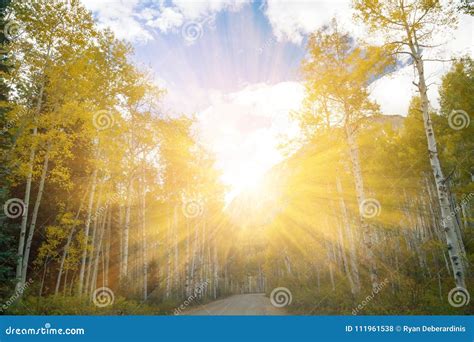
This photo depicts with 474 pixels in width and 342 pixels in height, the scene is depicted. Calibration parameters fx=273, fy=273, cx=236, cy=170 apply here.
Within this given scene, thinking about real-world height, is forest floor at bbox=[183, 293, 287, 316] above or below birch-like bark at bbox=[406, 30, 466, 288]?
below

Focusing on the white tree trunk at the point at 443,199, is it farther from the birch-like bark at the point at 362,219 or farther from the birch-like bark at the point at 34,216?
the birch-like bark at the point at 34,216

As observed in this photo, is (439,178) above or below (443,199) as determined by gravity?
above

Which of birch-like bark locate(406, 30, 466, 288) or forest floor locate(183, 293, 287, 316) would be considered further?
forest floor locate(183, 293, 287, 316)

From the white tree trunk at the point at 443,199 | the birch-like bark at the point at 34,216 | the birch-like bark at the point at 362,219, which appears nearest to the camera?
the white tree trunk at the point at 443,199

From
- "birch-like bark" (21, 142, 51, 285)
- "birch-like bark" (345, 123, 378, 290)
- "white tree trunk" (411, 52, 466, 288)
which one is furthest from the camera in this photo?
"birch-like bark" (345, 123, 378, 290)

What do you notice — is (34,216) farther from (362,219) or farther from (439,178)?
(439,178)

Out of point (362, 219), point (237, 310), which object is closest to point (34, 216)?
point (362, 219)

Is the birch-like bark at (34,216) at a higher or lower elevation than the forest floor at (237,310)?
higher

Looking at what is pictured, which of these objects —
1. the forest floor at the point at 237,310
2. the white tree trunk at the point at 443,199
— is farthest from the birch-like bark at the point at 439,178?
the forest floor at the point at 237,310

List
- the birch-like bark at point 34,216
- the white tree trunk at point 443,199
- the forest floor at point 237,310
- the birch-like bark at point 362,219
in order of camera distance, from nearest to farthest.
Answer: the white tree trunk at point 443,199 < the birch-like bark at point 34,216 < the birch-like bark at point 362,219 < the forest floor at point 237,310

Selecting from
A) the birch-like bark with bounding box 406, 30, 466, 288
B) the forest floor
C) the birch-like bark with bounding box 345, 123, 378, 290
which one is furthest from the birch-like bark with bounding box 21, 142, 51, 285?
the birch-like bark with bounding box 406, 30, 466, 288

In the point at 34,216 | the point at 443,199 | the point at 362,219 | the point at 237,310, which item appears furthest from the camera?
the point at 237,310

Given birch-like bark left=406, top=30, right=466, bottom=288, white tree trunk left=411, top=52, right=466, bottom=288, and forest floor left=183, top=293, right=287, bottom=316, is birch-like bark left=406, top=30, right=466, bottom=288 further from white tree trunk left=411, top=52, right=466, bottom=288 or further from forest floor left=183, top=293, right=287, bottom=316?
forest floor left=183, top=293, right=287, bottom=316

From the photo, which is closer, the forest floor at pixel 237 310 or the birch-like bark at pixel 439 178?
the birch-like bark at pixel 439 178
